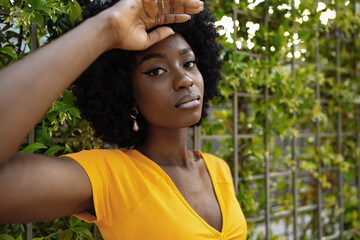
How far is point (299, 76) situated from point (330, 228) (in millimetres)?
1208

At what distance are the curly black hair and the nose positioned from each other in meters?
0.15

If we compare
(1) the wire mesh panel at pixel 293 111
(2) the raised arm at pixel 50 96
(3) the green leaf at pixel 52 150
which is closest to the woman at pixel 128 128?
(2) the raised arm at pixel 50 96

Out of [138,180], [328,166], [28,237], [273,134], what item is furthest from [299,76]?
[28,237]

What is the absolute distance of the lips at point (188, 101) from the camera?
3.24 ft

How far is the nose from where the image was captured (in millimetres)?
983

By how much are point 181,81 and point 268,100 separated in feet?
3.13

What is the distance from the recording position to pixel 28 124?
655mm

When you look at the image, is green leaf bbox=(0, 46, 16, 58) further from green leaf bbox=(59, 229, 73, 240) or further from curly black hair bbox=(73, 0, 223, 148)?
green leaf bbox=(59, 229, 73, 240)

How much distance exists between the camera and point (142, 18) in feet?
2.82

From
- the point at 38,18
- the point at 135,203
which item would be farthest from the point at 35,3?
the point at 135,203

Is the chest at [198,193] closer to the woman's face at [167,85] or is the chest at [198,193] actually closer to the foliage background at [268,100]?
the woman's face at [167,85]

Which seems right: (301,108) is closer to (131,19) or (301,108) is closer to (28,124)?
(131,19)

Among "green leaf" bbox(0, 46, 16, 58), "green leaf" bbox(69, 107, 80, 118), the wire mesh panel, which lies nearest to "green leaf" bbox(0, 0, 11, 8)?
"green leaf" bbox(0, 46, 16, 58)

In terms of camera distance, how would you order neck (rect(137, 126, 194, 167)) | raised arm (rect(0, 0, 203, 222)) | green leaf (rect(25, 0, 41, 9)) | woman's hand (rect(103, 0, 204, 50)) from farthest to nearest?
1. neck (rect(137, 126, 194, 167))
2. green leaf (rect(25, 0, 41, 9))
3. woman's hand (rect(103, 0, 204, 50))
4. raised arm (rect(0, 0, 203, 222))
